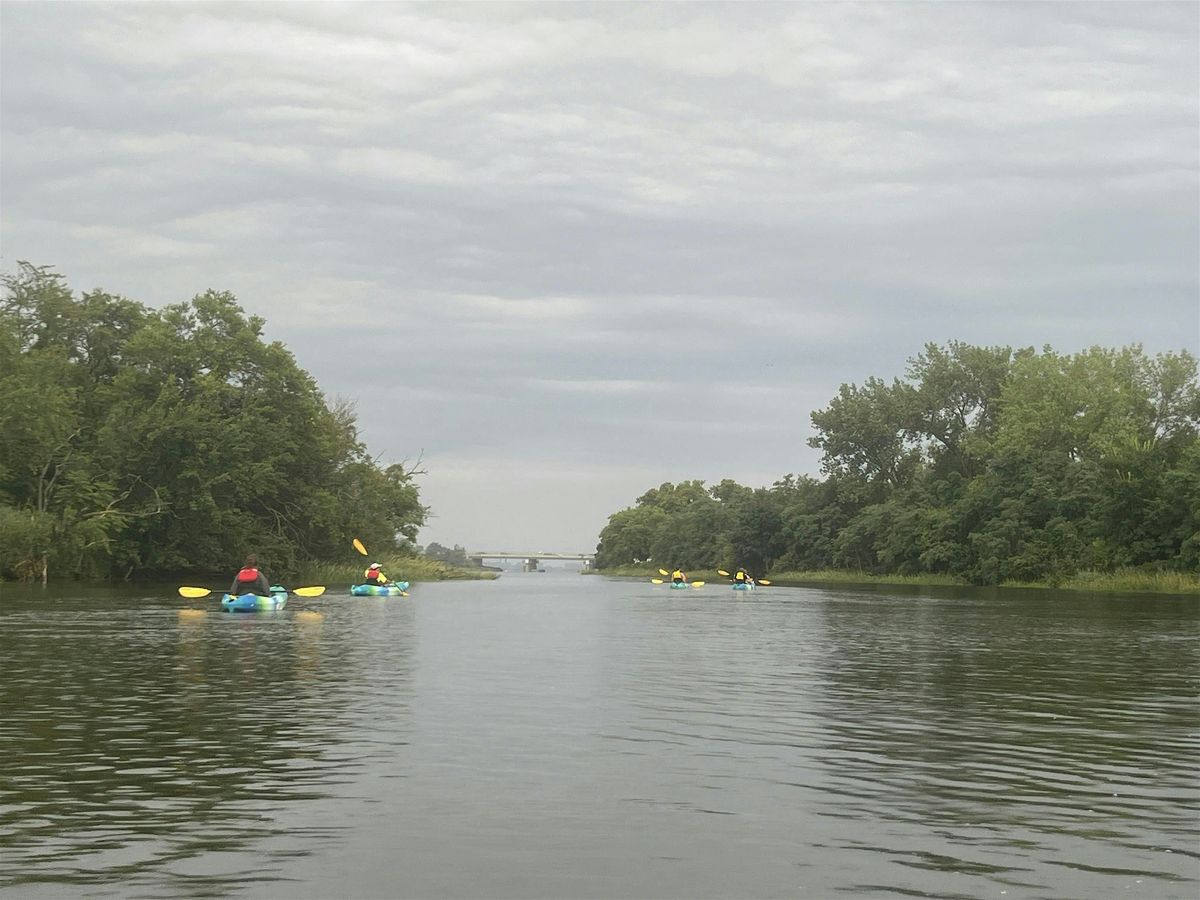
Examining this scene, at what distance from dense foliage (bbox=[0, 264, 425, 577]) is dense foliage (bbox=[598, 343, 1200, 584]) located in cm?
5145

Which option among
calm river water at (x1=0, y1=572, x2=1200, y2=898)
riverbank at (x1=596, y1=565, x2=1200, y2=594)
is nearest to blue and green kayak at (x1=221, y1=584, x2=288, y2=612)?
calm river water at (x1=0, y1=572, x2=1200, y2=898)

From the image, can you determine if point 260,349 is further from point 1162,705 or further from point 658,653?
point 1162,705

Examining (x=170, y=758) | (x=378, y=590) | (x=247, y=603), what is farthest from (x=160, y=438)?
(x=170, y=758)

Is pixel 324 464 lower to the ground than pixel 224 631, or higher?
higher

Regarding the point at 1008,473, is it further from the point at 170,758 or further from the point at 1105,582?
the point at 170,758

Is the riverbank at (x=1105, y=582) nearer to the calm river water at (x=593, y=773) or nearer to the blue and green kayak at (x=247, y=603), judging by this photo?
the calm river water at (x=593, y=773)

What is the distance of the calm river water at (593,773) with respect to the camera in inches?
408

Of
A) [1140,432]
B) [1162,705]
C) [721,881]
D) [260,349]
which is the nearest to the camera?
[721,881]

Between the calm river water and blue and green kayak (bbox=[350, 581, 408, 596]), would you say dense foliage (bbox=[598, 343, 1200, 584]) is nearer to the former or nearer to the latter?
blue and green kayak (bbox=[350, 581, 408, 596])

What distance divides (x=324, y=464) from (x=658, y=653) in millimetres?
74628

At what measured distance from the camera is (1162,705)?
21.7m

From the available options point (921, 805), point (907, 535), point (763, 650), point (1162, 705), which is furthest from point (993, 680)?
point (907, 535)

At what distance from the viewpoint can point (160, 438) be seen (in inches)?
3519

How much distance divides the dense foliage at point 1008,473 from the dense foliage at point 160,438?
169ft
